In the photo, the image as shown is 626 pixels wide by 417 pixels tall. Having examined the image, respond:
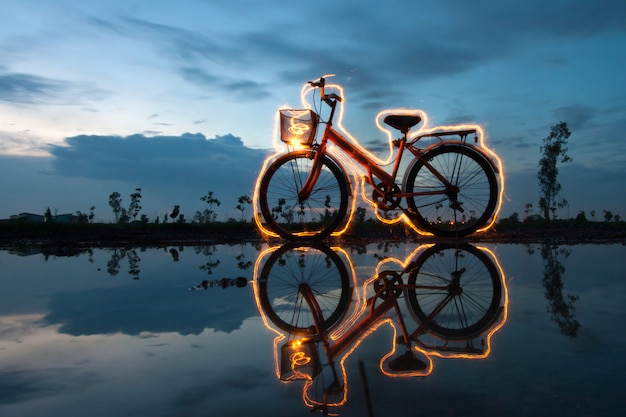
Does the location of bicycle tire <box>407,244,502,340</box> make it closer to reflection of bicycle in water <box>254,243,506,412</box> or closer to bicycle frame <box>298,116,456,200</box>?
reflection of bicycle in water <box>254,243,506,412</box>

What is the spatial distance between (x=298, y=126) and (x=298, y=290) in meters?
3.24

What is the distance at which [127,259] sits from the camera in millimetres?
6410

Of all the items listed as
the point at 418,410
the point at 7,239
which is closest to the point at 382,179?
the point at 418,410

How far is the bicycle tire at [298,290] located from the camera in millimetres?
3072

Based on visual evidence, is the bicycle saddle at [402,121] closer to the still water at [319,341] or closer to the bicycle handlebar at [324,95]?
Answer: the bicycle handlebar at [324,95]

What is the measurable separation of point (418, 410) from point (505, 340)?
1020mm

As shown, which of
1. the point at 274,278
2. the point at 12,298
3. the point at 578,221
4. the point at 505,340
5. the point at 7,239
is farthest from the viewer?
the point at 578,221

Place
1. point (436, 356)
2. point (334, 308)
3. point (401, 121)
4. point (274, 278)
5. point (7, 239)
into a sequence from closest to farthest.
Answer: point (436, 356)
point (334, 308)
point (274, 278)
point (401, 121)
point (7, 239)

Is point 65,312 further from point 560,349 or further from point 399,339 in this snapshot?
point 560,349

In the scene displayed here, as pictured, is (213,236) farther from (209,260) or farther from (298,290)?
(298,290)

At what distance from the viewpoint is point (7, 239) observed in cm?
980

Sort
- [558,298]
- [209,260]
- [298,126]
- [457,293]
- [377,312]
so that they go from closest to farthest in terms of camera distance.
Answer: [377,312], [558,298], [457,293], [209,260], [298,126]

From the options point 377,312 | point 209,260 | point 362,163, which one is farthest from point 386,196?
point 377,312

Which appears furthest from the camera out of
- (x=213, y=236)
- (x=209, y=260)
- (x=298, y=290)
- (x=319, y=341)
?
(x=213, y=236)
